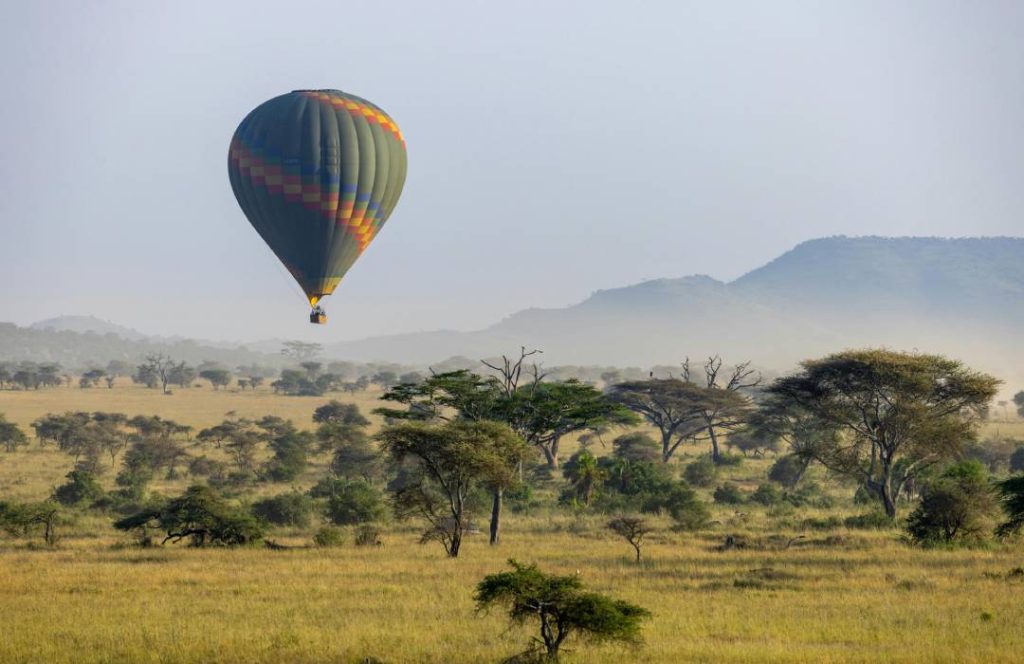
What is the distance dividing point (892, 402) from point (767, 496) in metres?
10.5

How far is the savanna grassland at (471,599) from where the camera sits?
867 inches

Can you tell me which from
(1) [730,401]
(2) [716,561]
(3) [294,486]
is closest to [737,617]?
(2) [716,561]

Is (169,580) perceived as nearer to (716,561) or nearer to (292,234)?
(716,561)

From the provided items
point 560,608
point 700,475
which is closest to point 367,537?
point 560,608

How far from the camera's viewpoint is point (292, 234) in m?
52.9

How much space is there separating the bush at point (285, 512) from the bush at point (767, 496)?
21269mm

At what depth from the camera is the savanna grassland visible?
2202 cm

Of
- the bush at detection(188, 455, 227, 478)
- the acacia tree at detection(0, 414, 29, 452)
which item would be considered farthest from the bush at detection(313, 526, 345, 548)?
the acacia tree at detection(0, 414, 29, 452)

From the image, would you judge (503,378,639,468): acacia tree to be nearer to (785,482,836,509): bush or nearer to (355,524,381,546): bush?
(355,524,381,546): bush

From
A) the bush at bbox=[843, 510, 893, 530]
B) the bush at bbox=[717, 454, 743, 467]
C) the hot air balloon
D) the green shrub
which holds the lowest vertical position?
the green shrub

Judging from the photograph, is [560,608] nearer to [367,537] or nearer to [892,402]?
[367,537]

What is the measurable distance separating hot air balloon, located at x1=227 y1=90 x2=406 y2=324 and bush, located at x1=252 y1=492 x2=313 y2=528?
45.2 ft

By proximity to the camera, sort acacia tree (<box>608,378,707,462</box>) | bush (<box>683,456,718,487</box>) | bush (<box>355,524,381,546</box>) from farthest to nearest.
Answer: acacia tree (<box>608,378,707,462</box>)
bush (<box>683,456,718,487</box>)
bush (<box>355,524,381,546</box>)

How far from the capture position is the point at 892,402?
44.1 meters
